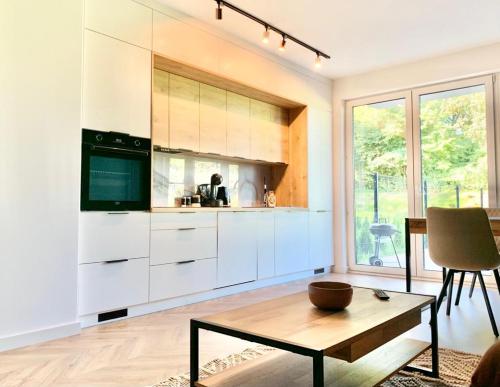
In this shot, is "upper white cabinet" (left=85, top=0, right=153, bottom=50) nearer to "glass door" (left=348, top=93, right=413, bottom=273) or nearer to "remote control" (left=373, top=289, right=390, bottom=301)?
"remote control" (left=373, top=289, right=390, bottom=301)

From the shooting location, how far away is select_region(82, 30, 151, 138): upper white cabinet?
9.68 feet

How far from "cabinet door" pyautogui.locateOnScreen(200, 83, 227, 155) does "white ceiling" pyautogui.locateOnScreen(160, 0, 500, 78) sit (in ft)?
2.12

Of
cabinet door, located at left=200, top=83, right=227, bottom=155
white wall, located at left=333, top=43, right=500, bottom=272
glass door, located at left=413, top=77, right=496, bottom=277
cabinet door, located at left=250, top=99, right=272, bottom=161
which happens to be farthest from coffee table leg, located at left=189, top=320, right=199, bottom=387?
white wall, located at left=333, top=43, right=500, bottom=272

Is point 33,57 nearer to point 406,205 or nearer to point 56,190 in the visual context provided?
point 56,190

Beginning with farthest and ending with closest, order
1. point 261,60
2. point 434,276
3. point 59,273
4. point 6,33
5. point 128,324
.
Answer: point 434,276 → point 261,60 → point 128,324 → point 59,273 → point 6,33

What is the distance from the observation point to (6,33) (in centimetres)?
247

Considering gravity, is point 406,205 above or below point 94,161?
below

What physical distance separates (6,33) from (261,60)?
2.61m

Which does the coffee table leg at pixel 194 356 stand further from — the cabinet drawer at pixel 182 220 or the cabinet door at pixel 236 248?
the cabinet door at pixel 236 248

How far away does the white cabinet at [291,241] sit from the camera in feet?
15.0

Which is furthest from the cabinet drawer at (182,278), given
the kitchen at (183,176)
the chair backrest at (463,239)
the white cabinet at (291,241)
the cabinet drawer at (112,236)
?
the chair backrest at (463,239)

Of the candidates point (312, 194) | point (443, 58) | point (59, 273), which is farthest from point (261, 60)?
point (59, 273)

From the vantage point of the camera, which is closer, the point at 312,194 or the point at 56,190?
the point at 56,190

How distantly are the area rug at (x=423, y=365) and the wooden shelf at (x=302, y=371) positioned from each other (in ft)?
0.51
